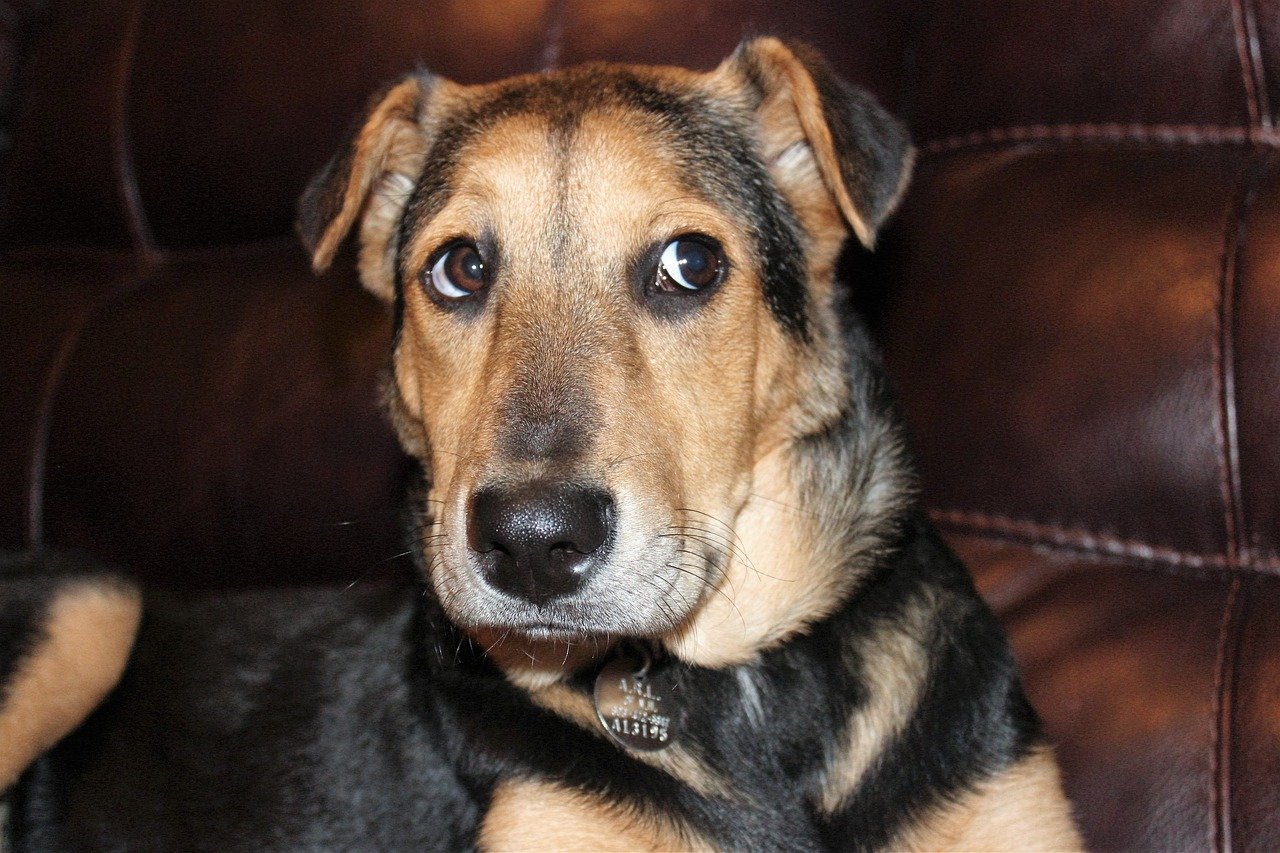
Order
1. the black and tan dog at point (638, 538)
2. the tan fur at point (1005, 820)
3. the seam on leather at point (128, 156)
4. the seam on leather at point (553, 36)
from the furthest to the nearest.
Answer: the seam on leather at point (128, 156), the seam on leather at point (553, 36), the tan fur at point (1005, 820), the black and tan dog at point (638, 538)

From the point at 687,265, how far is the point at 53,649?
1.80m

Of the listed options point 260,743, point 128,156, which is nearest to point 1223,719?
point 260,743

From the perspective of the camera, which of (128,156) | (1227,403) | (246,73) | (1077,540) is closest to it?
(1227,403)

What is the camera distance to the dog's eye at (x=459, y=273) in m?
2.62

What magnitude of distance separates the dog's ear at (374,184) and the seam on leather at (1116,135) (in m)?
1.46

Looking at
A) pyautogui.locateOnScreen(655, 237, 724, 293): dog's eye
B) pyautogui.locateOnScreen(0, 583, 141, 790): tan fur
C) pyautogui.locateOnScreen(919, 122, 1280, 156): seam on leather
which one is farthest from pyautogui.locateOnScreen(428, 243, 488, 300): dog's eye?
pyautogui.locateOnScreen(919, 122, 1280, 156): seam on leather

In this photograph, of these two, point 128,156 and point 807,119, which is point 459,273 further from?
point 128,156

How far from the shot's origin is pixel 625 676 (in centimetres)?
247

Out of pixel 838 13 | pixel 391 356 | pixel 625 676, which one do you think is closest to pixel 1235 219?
pixel 838 13

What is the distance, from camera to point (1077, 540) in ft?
9.94

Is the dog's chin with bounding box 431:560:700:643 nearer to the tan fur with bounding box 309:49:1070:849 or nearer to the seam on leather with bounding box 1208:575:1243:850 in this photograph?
the tan fur with bounding box 309:49:1070:849

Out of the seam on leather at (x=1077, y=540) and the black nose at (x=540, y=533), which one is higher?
the black nose at (x=540, y=533)

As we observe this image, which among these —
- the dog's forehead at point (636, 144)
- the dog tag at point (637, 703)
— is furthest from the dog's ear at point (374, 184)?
the dog tag at point (637, 703)

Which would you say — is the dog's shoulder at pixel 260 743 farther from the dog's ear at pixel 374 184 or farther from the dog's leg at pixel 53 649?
the dog's ear at pixel 374 184
